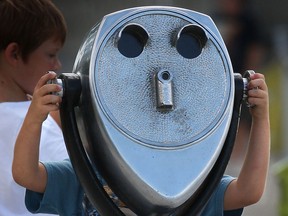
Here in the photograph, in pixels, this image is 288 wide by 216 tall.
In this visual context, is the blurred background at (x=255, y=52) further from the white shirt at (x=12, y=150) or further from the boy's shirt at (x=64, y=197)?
the boy's shirt at (x=64, y=197)

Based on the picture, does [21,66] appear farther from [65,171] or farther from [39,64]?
[65,171]

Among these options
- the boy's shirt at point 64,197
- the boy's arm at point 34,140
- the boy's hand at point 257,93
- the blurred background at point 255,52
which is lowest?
the blurred background at point 255,52

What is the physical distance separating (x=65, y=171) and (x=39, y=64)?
1.51 ft

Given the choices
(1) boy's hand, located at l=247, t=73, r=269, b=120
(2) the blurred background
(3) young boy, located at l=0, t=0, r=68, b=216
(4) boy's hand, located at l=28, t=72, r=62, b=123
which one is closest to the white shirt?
(3) young boy, located at l=0, t=0, r=68, b=216

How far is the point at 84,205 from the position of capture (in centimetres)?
249

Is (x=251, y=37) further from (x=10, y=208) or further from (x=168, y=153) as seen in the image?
(x=168, y=153)

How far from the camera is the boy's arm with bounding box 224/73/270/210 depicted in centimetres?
224

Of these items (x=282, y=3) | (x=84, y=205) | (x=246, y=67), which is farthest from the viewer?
(x=282, y=3)

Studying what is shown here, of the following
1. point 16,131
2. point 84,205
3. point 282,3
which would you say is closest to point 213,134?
point 84,205

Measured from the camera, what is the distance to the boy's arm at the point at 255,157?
2240 millimetres

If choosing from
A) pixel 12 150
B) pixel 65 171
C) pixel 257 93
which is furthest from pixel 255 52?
pixel 257 93

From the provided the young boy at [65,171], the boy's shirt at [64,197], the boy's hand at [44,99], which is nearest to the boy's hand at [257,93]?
the young boy at [65,171]

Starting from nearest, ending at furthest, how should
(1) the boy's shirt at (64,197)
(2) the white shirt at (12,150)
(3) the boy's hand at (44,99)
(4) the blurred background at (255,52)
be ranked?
(3) the boy's hand at (44,99)
(1) the boy's shirt at (64,197)
(2) the white shirt at (12,150)
(4) the blurred background at (255,52)

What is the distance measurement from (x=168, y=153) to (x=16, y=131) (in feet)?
2.90
